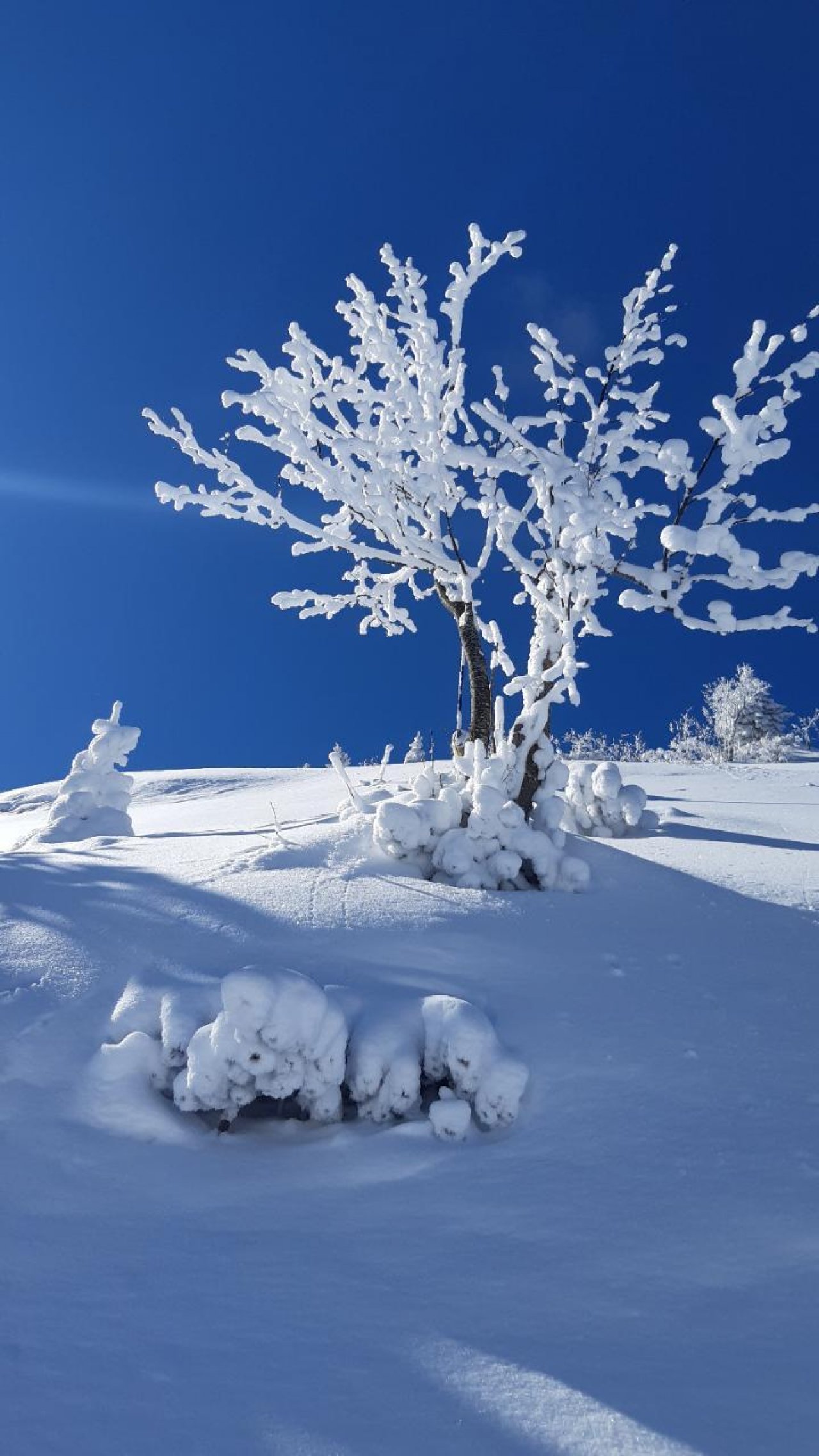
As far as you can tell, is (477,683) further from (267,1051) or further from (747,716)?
(747,716)

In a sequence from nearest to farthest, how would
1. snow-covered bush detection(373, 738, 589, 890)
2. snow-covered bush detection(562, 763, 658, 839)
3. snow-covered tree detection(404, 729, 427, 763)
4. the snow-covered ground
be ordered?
the snow-covered ground
snow-covered bush detection(373, 738, 589, 890)
snow-covered bush detection(562, 763, 658, 839)
snow-covered tree detection(404, 729, 427, 763)

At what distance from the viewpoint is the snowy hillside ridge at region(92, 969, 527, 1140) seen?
2.80 meters

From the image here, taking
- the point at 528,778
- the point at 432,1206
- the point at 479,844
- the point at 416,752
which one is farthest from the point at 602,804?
the point at 416,752

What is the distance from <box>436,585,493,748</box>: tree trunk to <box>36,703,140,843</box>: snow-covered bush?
4021mm

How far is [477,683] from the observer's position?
21.6 ft

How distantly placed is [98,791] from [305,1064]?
6632 mm

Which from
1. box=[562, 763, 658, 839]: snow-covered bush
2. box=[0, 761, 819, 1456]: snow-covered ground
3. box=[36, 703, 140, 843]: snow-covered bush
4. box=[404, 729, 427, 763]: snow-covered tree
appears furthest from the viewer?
box=[404, 729, 427, 763]: snow-covered tree

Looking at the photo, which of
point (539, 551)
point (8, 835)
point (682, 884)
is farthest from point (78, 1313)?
point (8, 835)

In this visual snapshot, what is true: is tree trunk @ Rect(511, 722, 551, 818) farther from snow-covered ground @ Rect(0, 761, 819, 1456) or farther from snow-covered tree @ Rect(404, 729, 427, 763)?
snow-covered tree @ Rect(404, 729, 427, 763)

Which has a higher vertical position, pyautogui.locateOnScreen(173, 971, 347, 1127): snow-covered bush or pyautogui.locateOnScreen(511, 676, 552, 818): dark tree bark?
pyautogui.locateOnScreen(511, 676, 552, 818): dark tree bark

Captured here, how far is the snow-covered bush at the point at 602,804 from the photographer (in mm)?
6355

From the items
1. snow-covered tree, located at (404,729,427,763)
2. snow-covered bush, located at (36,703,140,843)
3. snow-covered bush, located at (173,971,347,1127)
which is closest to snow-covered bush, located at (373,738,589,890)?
snow-covered bush, located at (173,971,347,1127)

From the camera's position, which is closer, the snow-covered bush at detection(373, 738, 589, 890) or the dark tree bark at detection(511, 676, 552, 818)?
the snow-covered bush at detection(373, 738, 589, 890)

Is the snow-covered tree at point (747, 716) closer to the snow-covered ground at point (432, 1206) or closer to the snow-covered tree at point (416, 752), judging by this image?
the snow-covered tree at point (416, 752)
